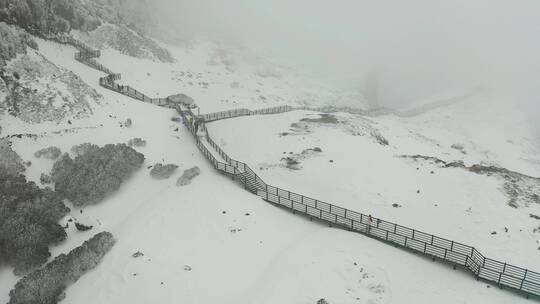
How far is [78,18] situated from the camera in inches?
2562

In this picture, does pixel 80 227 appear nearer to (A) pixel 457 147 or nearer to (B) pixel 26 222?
(B) pixel 26 222

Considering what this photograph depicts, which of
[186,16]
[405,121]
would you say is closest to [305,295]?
[405,121]

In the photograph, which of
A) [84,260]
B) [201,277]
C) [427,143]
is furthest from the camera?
[427,143]

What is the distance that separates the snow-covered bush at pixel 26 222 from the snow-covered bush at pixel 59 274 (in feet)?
6.31

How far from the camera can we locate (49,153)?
111 feet

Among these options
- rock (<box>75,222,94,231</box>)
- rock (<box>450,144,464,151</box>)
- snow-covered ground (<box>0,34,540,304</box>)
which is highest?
rock (<box>450,144,464,151</box>)

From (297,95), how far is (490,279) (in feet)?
210

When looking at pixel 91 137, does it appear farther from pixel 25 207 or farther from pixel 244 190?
pixel 244 190

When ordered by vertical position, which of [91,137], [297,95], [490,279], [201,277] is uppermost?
[297,95]

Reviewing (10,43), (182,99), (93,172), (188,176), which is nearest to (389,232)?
(188,176)

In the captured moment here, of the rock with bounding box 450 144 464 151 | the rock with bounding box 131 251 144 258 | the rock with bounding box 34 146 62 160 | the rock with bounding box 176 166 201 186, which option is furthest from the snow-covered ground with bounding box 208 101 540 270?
the rock with bounding box 34 146 62 160

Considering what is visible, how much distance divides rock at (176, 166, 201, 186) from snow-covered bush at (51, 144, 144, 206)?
17.4 ft

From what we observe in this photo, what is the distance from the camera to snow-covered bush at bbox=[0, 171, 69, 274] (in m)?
24.4

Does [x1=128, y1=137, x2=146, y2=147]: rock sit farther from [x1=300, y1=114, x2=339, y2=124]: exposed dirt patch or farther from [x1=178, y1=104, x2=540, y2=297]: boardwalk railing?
[x1=300, y1=114, x2=339, y2=124]: exposed dirt patch
